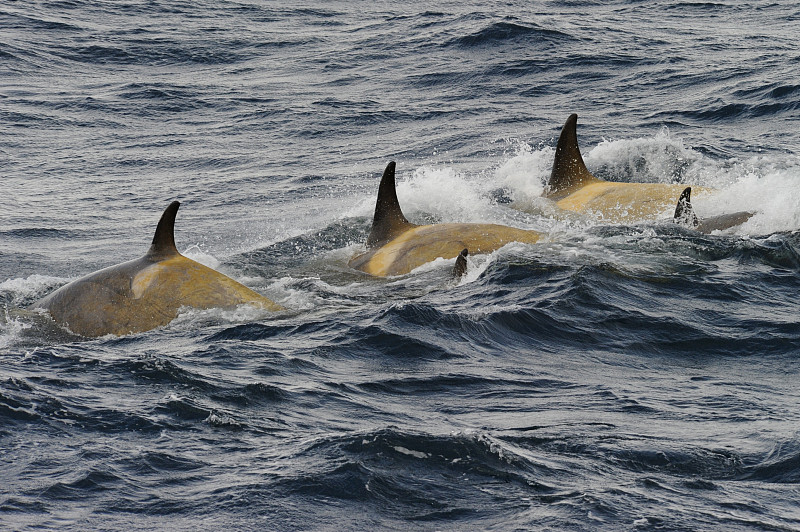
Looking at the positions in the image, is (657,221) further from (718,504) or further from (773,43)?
(773,43)

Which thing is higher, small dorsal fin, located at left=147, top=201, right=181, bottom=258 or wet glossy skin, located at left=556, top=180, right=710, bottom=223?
small dorsal fin, located at left=147, top=201, right=181, bottom=258

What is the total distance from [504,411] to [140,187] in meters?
13.0

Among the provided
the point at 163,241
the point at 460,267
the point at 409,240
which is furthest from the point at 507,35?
the point at 163,241

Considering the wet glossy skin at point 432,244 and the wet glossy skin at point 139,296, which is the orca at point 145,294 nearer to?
the wet glossy skin at point 139,296

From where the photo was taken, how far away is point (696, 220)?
12391 millimetres

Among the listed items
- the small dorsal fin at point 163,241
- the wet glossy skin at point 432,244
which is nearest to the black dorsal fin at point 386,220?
the wet glossy skin at point 432,244

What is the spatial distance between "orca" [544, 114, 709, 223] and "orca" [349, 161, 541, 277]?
6.63 ft

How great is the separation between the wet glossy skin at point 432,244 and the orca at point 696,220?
65.1 inches

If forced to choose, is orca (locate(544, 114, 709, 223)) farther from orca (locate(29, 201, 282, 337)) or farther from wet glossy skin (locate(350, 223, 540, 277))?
orca (locate(29, 201, 282, 337))

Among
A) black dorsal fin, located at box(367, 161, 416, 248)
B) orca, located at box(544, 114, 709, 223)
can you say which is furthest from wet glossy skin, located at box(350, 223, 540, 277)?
orca, located at box(544, 114, 709, 223)

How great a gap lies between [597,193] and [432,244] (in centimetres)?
380

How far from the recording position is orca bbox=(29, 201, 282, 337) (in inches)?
384

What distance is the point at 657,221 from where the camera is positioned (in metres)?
13.0

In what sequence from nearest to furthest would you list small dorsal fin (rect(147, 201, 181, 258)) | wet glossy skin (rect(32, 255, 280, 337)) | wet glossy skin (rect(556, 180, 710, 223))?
wet glossy skin (rect(32, 255, 280, 337)), small dorsal fin (rect(147, 201, 181, 258)), wet glossy skin (rect(556, 180, 710, 223))
